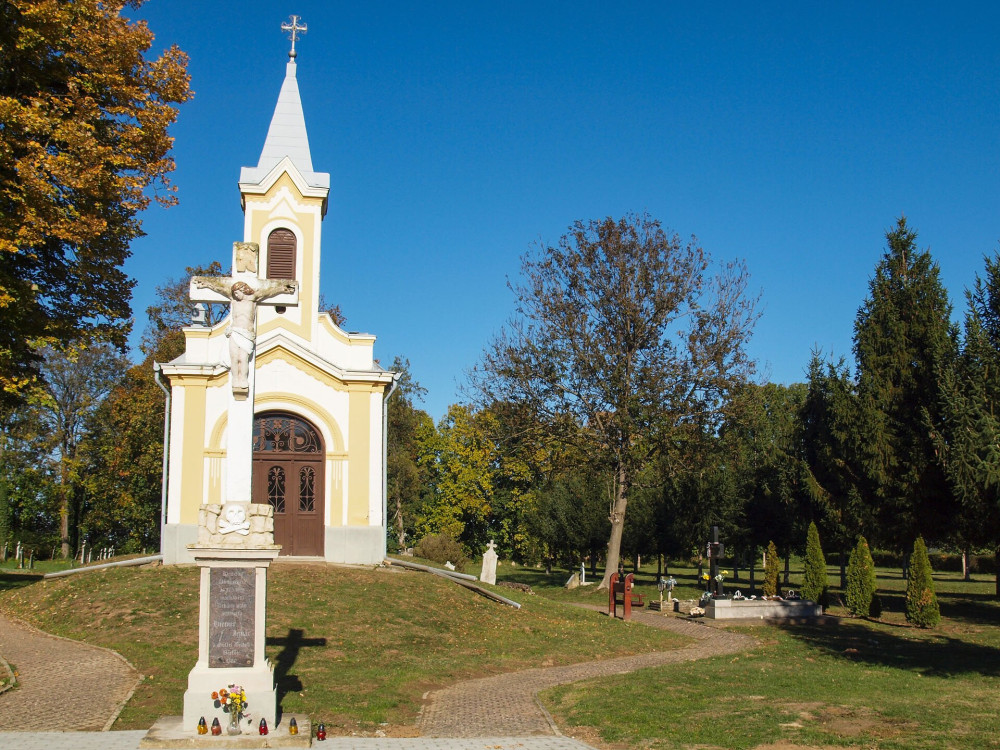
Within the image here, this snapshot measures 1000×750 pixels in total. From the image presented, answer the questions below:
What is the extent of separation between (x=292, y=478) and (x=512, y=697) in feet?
36.2

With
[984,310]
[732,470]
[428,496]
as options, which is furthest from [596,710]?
[428,496]

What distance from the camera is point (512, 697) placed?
41.0 feet

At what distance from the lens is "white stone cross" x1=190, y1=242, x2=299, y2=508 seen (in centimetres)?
1014

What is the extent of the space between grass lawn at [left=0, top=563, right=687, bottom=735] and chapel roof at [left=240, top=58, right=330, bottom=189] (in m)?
10.3

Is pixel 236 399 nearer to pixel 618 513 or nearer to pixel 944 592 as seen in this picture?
pixel 618 513

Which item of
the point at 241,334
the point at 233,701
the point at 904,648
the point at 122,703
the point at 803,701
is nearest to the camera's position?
the point at 233,701

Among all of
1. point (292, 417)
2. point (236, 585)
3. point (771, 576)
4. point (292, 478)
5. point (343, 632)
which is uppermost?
point (292, 417)

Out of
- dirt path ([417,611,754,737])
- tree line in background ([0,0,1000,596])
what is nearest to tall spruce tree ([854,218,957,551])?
tree line in background ([0,0,1000,596])

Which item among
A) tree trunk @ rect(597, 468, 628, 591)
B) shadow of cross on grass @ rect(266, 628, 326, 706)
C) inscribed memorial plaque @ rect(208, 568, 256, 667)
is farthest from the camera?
tree trunk @ rect(597, 468, 628, 591)

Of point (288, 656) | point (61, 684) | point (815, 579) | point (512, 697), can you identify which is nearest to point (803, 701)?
point (512, 697)

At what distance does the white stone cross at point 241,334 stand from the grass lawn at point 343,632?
3097 millimetres

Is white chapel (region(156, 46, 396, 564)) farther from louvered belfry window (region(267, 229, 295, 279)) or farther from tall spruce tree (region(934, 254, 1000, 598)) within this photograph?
tall spruce tree (region(934, 254, 1000, 598))

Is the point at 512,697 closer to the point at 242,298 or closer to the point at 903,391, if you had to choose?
the point at 242,298

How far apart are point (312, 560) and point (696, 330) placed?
13599mm
